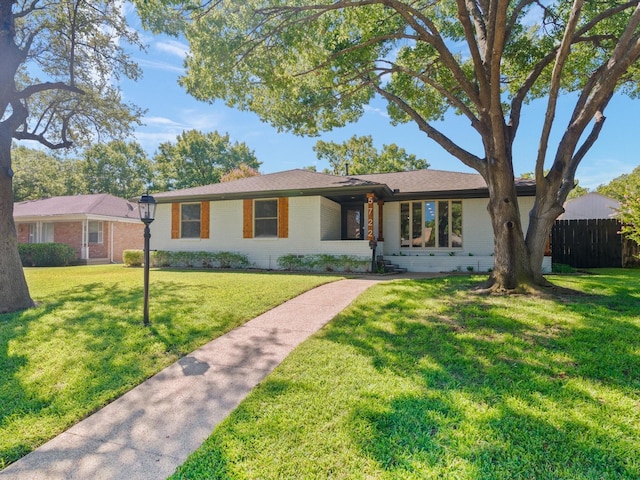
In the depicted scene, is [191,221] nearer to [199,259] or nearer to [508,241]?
[199,259]

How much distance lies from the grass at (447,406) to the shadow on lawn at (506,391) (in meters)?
0.01

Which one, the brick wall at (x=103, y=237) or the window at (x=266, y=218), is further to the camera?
the brick wall at (x=103, y=237)

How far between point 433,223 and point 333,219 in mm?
4099

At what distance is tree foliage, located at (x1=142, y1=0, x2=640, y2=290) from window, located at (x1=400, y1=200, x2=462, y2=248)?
11.4ft

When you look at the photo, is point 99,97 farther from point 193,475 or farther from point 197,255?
point 193,475

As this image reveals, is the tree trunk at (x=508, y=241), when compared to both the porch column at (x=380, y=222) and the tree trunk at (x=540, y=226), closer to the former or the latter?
the tree trunk at (x=540, y=226)

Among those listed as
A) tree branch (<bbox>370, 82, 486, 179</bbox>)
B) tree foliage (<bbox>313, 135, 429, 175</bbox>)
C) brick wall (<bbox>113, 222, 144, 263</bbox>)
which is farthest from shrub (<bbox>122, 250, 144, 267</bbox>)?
tree foliage (<bbox>313, 135, 429, 175</bbox>)

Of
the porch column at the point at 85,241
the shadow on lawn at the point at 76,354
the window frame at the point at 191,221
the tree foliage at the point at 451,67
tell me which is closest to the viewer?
the shadow on lawn at the point at 76,354

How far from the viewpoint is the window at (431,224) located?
12914mm

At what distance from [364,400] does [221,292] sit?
17.3 feet

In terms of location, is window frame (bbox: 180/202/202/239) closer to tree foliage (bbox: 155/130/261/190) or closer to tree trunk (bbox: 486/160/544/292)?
tree trunk (bbox: 486/160/544/292)

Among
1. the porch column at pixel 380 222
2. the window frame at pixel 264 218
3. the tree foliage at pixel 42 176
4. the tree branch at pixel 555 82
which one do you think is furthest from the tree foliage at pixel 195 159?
the tree branch at pixel 555 82

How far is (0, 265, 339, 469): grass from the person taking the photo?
9.62 feet

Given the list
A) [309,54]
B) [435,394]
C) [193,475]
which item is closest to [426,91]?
[309,54]
